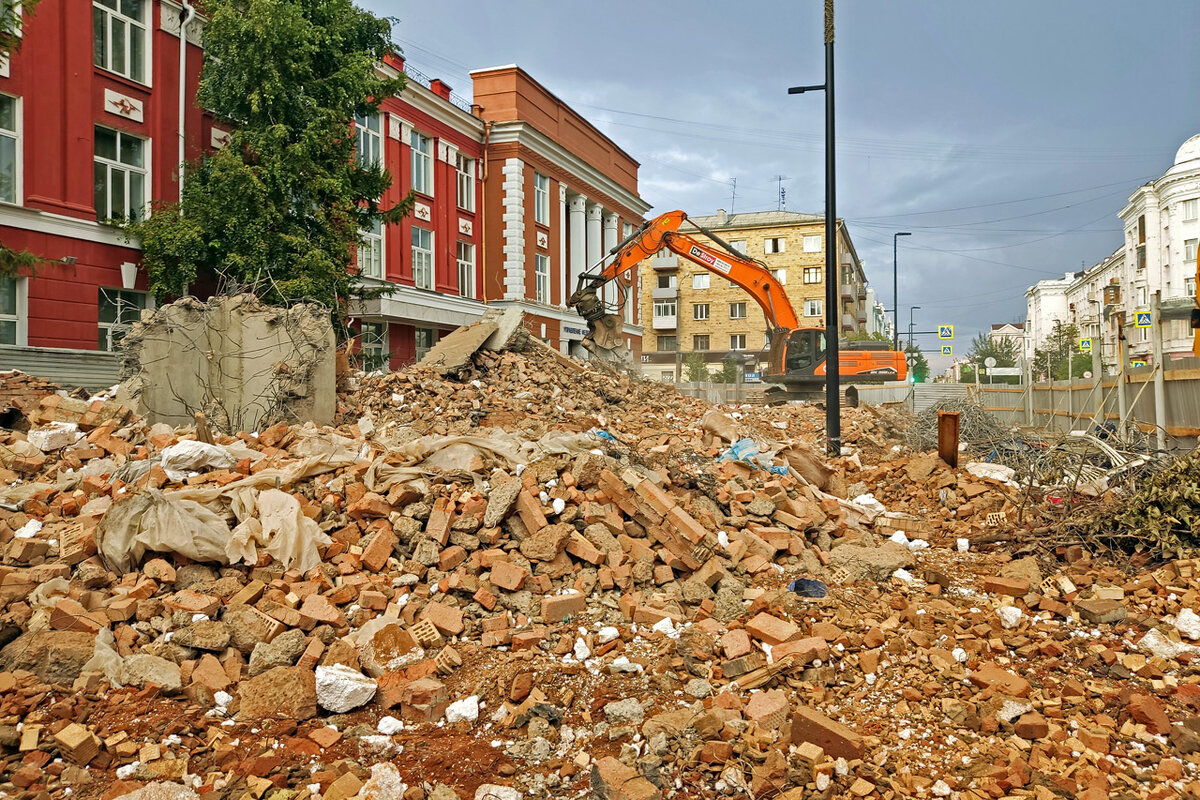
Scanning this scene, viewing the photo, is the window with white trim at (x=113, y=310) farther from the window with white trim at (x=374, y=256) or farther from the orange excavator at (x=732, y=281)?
the orange excavator at (x=732, y=281)

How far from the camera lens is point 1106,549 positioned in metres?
6.30

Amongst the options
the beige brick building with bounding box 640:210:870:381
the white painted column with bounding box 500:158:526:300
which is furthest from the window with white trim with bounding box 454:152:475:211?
the beige brick building with bounding box 640:210:870:381

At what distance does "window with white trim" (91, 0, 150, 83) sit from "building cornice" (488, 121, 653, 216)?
48.4 ft

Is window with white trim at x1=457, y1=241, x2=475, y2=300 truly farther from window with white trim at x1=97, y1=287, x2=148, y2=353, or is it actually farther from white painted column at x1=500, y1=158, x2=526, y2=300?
window with white trim at x1=97, y1=287, x2=148, y2=353

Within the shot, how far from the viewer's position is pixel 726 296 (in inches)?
2365

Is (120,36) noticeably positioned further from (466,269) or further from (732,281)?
(732,281)

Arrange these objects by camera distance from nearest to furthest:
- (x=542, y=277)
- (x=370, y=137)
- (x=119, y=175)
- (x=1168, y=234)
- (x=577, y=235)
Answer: (x=119, y=175), (x=370, y=137), (x=542, y=277), (x=577, y=235), (x=1168, y=234)

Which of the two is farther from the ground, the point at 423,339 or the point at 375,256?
the point at 375,256

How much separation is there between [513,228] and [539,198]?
2.96m

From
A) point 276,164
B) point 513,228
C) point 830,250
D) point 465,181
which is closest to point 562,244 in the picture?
point 513,228

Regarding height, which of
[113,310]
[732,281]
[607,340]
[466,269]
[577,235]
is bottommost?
[607,340]

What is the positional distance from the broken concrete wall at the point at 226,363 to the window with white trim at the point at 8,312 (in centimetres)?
665

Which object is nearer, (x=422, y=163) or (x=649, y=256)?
(x=649, y=256)

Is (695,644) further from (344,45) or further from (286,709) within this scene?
(344,45)
